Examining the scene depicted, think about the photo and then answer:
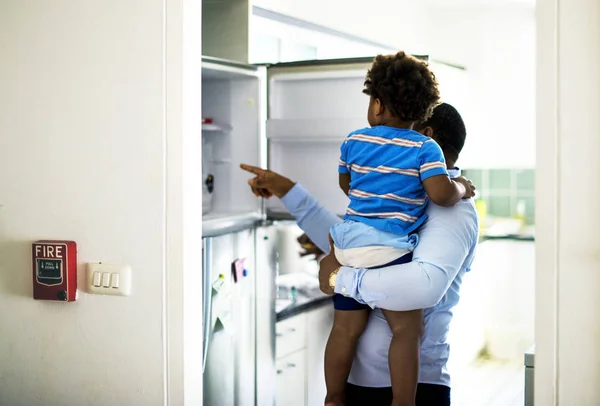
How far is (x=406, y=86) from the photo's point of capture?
6.01 ft

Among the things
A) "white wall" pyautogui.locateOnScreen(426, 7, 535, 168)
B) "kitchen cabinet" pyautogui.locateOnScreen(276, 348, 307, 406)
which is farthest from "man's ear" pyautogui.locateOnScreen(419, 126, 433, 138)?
"white wall" pyautogui.locateOnScreen(426, 7, 535, 168)

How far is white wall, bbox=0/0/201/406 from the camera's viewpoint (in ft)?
6.06

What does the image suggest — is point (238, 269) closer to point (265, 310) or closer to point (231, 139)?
point (265, 310)

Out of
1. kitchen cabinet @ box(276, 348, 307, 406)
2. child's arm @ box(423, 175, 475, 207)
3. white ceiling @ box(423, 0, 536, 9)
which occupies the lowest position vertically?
kitchen cabinet @ box(276, 348, 307, 406)

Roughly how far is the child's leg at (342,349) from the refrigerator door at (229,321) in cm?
64

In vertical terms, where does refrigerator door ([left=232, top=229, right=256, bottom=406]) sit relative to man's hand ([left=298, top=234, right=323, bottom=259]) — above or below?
below

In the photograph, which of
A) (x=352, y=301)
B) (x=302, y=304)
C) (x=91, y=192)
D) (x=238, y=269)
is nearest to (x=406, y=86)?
(x=352, y=301)

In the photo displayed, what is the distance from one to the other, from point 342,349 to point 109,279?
0.62 metres

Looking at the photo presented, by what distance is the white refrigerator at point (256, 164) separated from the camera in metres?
2.48

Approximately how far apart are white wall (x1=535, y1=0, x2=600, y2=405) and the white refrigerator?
1026 millimetres

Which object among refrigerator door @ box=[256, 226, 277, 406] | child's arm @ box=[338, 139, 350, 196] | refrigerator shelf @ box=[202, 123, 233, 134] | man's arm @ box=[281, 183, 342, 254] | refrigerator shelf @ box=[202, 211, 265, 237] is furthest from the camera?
refrigerator door @ box=[256, 226, 277, 406]

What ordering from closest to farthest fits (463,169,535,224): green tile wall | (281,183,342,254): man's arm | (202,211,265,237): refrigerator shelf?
(281,183,342,254): man's arm, (202,211,265,237): refrigerator shelf, (463,169,535,224): green tile wall

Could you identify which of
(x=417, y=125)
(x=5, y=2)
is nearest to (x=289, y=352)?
(x=417, y=125)

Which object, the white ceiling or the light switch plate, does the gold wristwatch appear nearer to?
the light switch plate
